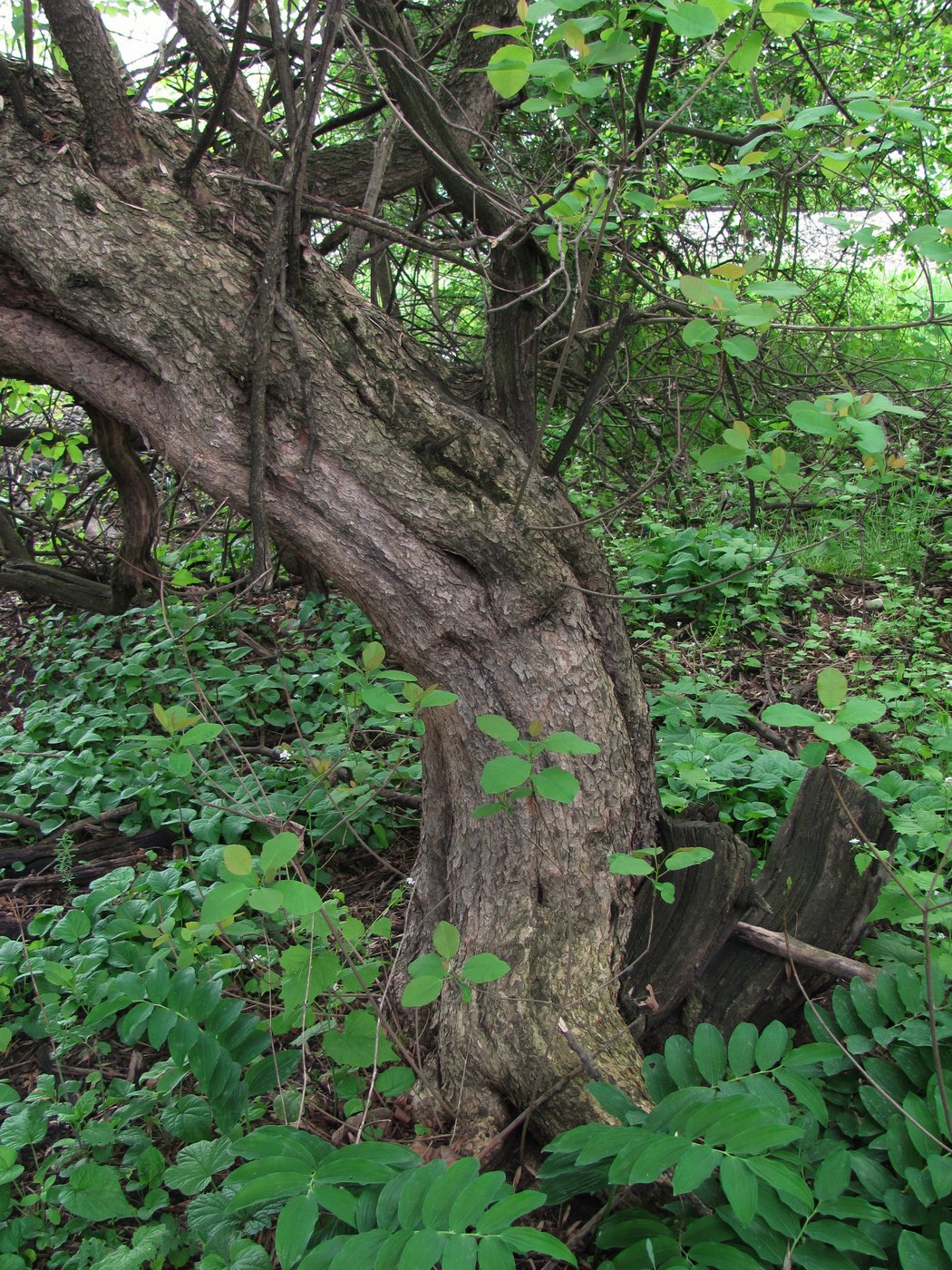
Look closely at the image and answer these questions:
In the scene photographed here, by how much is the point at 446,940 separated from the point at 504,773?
1.03 ft

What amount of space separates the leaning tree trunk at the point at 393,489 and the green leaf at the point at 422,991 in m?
0.40

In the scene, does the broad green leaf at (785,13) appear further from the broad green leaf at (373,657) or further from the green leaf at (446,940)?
the green leaf at (446,940)

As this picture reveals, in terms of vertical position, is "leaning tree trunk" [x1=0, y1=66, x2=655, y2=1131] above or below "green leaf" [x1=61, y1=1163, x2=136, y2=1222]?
above

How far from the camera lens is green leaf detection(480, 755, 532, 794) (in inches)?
60.1

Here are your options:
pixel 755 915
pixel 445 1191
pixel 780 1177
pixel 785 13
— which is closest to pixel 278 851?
pixel 445 1191

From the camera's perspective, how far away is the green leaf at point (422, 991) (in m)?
1.46

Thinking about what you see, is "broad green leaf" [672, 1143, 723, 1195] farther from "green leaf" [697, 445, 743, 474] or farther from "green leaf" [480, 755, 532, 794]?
"green leaf" [697, 445, 743, 474]

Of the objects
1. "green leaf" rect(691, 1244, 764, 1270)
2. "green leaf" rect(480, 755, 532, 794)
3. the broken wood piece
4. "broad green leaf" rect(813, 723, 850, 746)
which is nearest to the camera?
"green leaf" rect(691, 1244, 764, 1270)

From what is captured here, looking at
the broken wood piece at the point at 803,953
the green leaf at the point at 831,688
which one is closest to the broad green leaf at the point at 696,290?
the green leaf at the point at 831,688

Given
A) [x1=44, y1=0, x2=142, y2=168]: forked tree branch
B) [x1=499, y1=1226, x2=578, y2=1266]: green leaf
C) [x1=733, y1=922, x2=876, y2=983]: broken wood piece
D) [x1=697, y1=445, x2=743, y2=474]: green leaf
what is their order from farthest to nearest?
[x1=44, y1=0, x2=142, y2=168]: forked tree branch, [x1=733, y1=922, x2=876, y2=983]: broken wood piece, [x1=697, y1=445, x2=743, y2=474]: green leaf, [x1=499, y1=1226, x2=578, y2=1266]: green leaf

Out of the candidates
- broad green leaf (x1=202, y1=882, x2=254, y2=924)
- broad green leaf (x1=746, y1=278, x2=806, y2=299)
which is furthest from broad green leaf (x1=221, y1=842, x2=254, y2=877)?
broad green leaf (x1=746, y1=278, x2=806, y2=299)

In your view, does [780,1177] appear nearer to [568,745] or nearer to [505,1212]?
[505,1212]

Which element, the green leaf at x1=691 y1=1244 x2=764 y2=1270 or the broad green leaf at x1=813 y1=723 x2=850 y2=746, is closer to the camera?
the green leaf at x1=691 y1=1244 x2=764 y2=1270

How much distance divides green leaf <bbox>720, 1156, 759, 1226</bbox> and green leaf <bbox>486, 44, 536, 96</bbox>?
1.75 m
